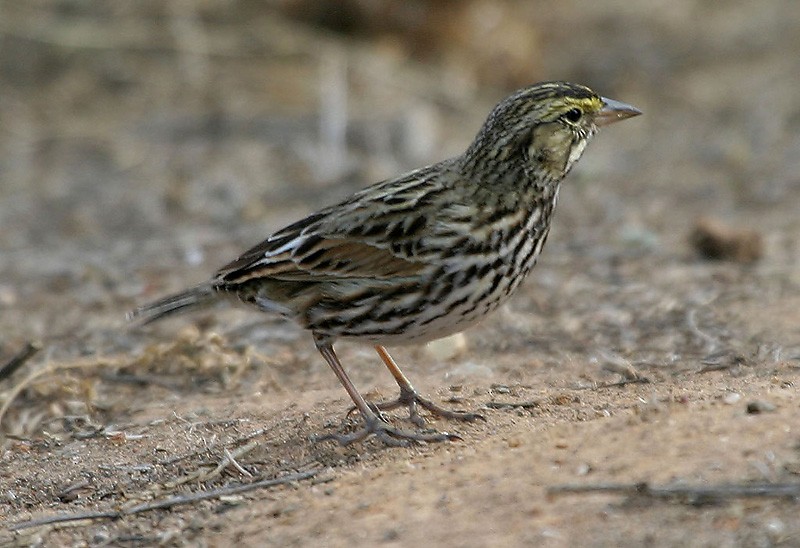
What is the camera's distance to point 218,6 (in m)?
13.5

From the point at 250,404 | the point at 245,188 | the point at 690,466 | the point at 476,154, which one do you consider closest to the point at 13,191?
the point at 245,188

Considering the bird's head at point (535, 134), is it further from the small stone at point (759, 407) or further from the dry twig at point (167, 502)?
the dry twig at point (167, 502)

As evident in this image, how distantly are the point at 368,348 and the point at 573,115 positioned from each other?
2094 millimetres

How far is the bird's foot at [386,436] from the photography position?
18.1 ft

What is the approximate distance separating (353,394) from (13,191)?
6.48m

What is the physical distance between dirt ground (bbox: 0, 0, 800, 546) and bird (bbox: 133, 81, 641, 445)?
45 cm

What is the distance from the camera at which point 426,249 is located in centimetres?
567

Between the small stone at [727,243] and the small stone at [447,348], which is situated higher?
the small stone at [727,243]

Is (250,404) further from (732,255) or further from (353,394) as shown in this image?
(732,255)

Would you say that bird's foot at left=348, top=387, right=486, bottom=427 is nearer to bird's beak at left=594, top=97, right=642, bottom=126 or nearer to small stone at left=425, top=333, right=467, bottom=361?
small stone at left=425, top=333, right=467, bottom=361

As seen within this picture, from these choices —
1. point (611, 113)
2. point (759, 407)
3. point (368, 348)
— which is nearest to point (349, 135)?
point (368, 348)

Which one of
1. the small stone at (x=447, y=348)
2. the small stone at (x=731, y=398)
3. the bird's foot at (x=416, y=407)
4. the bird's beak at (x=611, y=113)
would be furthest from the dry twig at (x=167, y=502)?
the bird's beak at (x=611, y=113)

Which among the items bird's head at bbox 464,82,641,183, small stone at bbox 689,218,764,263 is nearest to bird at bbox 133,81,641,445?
bird's head at bbox 464,82,641,183

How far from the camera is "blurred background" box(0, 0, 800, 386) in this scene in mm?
8750
